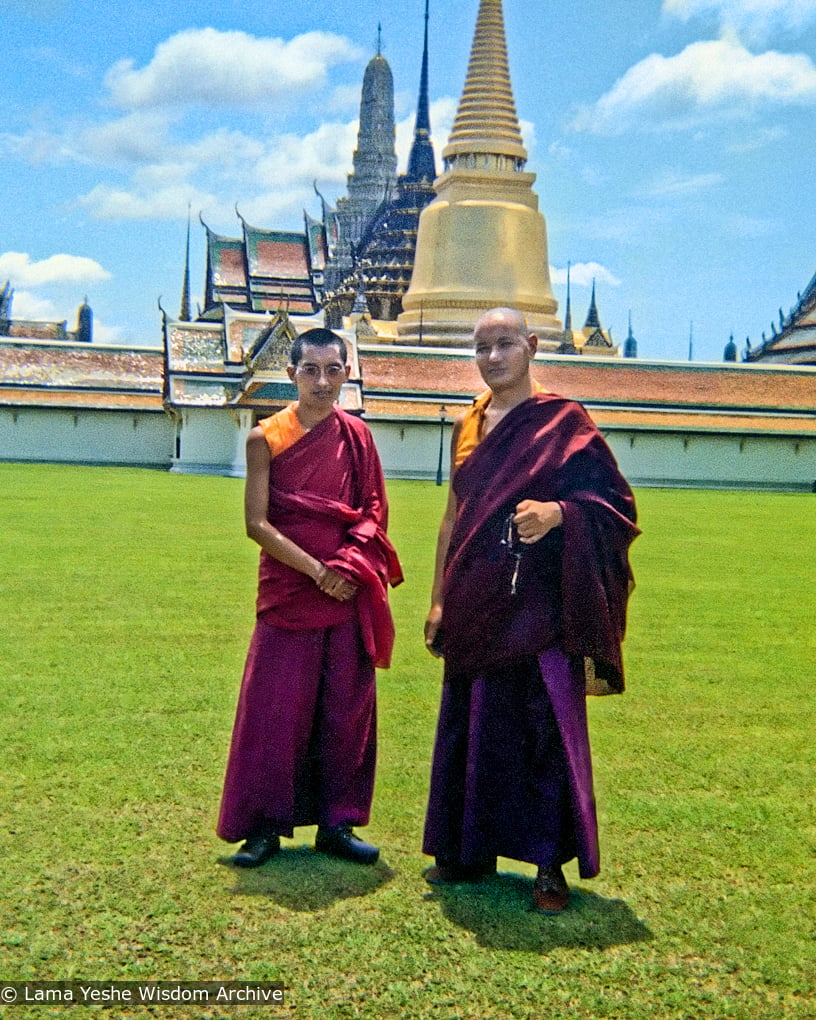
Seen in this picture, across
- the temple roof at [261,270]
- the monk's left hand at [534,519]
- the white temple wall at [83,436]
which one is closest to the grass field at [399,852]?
the monk's left hand at [534,519]

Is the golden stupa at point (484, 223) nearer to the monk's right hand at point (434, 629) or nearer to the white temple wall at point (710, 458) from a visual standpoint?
the white temple wall at point (710, 458)

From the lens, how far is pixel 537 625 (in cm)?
416

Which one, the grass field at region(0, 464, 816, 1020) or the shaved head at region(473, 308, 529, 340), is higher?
the shaved head at region(473, 308, 529, 340)

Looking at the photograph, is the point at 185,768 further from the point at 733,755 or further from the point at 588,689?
the point at 733,755

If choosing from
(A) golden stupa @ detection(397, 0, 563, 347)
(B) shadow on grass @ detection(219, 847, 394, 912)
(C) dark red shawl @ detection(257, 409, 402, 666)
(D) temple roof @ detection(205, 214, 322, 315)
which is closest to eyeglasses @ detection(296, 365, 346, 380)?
(C) dark red shawl @ detection(257, 409, 402, 666)

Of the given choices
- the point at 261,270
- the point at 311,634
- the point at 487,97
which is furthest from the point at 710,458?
the point at 311,634

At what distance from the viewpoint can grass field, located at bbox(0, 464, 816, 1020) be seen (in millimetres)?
3602

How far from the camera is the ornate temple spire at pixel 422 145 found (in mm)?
58406

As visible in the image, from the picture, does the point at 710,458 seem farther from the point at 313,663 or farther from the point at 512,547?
the point at 512,547

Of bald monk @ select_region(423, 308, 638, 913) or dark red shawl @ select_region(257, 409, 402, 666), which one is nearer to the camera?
bald monk @ select_region(423, 308, 638, 913)

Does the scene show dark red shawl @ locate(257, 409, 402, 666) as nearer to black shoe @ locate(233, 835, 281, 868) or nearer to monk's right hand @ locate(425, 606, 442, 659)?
monk's right hand @ locate(425, 606, 442, 659)

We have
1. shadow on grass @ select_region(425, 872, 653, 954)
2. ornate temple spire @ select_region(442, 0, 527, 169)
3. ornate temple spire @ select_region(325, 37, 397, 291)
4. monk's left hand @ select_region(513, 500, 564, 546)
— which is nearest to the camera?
shadow on grass @ select_region(425, 872, 653, 954)

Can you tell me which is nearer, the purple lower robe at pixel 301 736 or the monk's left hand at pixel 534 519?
the monk's left hand at pixel 534 519

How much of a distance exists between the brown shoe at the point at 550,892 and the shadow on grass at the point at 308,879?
0.54 meters
